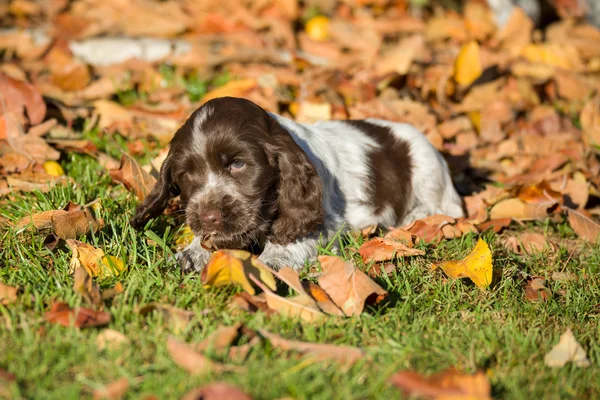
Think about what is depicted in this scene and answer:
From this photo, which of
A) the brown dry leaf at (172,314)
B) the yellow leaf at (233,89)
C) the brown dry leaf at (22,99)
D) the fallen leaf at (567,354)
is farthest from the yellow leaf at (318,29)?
the fallen leaf at (567,354)

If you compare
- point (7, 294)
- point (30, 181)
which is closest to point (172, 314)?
point (7, 294)

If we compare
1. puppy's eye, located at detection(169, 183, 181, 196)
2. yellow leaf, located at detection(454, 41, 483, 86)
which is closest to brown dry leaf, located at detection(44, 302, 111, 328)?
puppy's eye, located at detection(169, 183, 181, 196)

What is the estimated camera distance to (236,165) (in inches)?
157

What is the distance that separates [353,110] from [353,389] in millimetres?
4000

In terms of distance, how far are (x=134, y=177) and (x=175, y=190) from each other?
44 cm

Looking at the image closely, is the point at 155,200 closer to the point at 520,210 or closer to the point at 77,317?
the point at 77,317

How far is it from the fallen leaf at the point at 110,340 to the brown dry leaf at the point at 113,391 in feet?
1.05

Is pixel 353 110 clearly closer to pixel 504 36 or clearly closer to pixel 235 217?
pixel 235 217

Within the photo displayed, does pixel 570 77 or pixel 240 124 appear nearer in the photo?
pixel 240 124

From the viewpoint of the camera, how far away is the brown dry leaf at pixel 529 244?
448cm

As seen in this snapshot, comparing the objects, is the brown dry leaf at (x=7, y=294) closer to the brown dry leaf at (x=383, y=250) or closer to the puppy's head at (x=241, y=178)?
the puppy's head at (x=241, y=178)

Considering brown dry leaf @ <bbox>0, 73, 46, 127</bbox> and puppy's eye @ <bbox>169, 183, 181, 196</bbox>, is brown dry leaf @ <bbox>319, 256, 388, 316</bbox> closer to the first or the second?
puppy's eye @ <bbox>169, 183, 181, 196</bbox>

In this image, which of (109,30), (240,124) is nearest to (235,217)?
(240,124)

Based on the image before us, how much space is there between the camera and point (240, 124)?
393cm
